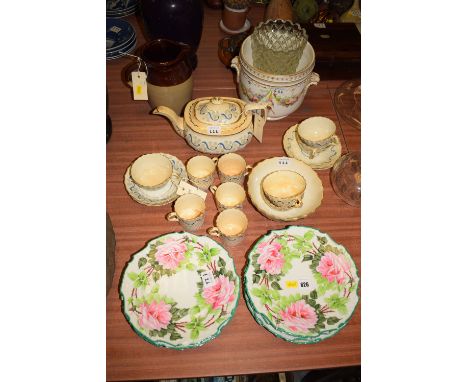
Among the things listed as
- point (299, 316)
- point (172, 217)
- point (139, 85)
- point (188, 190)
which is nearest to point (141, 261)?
point (172, 217)

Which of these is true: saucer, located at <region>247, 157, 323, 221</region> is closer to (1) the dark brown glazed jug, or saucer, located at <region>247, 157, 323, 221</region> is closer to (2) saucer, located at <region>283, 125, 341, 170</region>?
(2) saucer, located at <region>283, 125, 341, 170</region>

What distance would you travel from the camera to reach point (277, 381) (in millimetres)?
1527

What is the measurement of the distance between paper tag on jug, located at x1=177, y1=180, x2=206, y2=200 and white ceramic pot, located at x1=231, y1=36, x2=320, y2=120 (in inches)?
16.6

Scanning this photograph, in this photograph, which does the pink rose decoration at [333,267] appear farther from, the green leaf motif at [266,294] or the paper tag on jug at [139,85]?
the paper tag on jug at [139,85]

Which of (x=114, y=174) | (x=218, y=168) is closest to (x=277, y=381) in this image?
(x=218, y=168)

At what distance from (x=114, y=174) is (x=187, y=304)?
0.54 meters

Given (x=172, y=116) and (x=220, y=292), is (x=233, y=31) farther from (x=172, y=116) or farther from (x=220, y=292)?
(x=220, y=292)

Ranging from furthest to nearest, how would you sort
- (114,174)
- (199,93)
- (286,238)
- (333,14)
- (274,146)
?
1. (333,14)
2. (199,93)
3. (274,146)
4. (114,174)
5. (286,238)

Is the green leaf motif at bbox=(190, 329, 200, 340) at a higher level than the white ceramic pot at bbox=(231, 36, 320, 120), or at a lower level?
lower

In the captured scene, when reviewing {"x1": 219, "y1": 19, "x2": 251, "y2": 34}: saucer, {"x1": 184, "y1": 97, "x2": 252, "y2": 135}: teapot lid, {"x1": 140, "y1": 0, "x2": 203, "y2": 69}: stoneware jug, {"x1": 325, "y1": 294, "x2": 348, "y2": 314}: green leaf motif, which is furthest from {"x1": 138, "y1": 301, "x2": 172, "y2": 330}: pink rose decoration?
{"x1": 219, "y1": 19, "x2": 251, "y2": 34}: saucer

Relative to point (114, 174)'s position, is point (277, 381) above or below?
below

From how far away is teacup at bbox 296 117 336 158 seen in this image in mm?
1377

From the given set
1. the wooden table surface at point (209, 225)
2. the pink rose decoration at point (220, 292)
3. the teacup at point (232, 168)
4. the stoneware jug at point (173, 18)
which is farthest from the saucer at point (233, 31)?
the pink rose decoration at point (220, 292)

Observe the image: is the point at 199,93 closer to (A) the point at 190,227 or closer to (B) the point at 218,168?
(B) the point at 218,168
